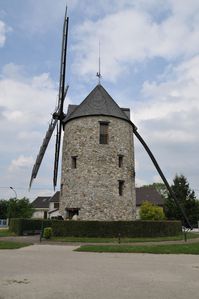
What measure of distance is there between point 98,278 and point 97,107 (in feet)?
66.0

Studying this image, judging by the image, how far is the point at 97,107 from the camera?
91.0 feet

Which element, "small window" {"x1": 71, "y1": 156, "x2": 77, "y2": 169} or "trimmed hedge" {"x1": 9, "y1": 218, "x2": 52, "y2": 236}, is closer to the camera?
"trimmed hedge" {"x1": 9, "y1": 218, "x2": 52, "y2": 236}

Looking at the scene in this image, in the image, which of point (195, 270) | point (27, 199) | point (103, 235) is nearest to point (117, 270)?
point (195, 270)

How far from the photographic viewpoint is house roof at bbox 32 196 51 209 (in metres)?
77.4

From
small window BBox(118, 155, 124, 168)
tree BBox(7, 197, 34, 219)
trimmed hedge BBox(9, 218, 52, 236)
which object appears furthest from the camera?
tree BBox(7, 197, 34, 219)

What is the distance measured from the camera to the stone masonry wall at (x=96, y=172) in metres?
25.8

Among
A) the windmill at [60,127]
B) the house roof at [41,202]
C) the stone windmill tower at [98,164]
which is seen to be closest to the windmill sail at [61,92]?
the windmill at [60,127]

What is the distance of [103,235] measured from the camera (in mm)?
22422

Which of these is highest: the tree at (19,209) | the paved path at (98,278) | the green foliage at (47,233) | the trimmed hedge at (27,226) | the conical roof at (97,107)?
the conical roof at (97,107)

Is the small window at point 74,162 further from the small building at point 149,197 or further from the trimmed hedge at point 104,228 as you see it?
the small building at point 149,197

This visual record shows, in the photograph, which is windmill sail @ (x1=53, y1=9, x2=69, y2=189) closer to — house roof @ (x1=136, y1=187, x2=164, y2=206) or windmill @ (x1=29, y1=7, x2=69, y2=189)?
windmill @ (x1=29, y1=7, x2=69, y2=189)

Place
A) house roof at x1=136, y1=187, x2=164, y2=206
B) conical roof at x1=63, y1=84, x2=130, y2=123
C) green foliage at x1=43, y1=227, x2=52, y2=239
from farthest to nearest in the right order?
house roof at x1=136, y1=187, x2=164, y2=206, conical roof at x1=63, y1=84, x2=130, y2=123, green foliage at x1=43, y1=227, x2=52, y2=239

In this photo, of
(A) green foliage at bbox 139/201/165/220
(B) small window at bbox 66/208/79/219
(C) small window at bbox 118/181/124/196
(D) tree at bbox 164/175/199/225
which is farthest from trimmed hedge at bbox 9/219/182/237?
(D) tree at bbox 164/175/199/225

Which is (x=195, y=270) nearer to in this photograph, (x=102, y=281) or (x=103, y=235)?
(x=102, y=281)
